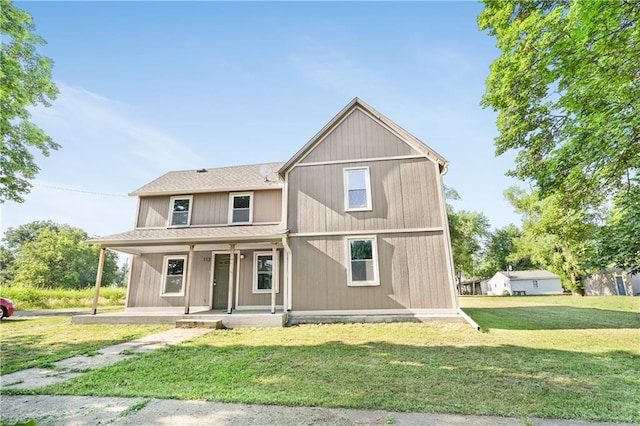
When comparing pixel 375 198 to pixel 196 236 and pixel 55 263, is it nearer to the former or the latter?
pixel 196 236

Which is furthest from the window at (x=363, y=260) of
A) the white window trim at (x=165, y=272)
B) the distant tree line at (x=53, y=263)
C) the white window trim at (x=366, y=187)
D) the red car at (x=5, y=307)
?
the distant tree line at (x=53, y=263)

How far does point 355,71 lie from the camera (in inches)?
380

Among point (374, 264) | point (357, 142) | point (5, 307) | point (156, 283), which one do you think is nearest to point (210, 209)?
point (156, 283)

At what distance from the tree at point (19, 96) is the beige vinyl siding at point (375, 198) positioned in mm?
9327

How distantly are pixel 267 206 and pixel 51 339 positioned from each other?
7.53 metres

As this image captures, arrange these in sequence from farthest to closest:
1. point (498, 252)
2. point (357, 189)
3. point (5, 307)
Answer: point (498, 252), point (5, 307), point (357, 189)

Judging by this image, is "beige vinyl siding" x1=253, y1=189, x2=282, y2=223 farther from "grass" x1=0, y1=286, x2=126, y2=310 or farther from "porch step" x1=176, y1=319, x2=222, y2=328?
"grass" x1=0, y1=286, x2=126, y2=310

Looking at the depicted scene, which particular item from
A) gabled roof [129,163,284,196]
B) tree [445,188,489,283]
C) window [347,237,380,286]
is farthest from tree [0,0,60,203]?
tree [445,188,489,283]

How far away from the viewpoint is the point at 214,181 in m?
13.0

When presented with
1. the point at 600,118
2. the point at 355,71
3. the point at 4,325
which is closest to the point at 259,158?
the point at 355,71

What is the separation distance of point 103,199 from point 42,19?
639 inches

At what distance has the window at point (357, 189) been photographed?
33.5ft

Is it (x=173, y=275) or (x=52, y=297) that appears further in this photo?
(x=52, y=297)

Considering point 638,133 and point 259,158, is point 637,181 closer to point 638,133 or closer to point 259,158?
point 638,133
